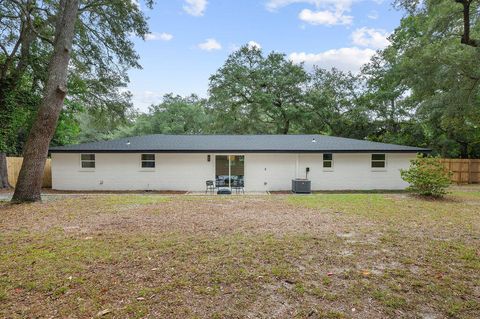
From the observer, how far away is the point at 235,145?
1527cm

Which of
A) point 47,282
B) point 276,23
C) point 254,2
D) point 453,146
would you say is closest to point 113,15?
point 254,2

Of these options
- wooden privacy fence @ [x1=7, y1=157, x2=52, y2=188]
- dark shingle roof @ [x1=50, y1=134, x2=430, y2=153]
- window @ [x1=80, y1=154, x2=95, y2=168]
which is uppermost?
dark shingle roof @ [x1=50, y1=134, x2=430, y2=153]

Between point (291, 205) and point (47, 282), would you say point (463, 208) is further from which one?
point (47, 282)

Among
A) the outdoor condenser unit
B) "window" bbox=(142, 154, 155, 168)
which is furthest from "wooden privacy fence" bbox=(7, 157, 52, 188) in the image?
the outdoor condenser unit

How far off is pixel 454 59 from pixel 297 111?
13827mm

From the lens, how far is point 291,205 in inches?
370

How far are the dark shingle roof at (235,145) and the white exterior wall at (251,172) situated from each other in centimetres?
44

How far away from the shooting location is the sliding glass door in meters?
14.8

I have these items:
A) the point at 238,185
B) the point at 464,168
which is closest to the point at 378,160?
the point at 238,185

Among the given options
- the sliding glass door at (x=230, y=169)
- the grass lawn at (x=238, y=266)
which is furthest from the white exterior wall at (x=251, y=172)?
the grass lawn at (x=238, y=266)

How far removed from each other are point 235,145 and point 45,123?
28.3ft

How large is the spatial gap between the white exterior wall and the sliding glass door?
0.30 meters

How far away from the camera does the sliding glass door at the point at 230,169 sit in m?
14.8

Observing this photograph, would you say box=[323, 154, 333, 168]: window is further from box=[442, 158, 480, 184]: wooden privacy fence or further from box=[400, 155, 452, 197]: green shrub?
box=[442, 158, 480, 184]: wooden privacy fence
